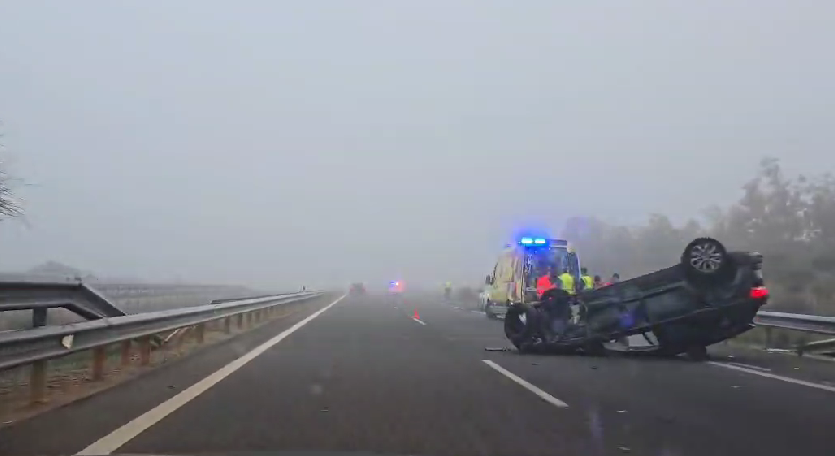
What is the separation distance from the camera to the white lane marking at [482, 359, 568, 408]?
9820mm

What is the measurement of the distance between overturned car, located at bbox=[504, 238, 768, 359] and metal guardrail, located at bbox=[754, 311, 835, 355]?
1.29 m

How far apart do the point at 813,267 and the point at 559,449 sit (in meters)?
13.4

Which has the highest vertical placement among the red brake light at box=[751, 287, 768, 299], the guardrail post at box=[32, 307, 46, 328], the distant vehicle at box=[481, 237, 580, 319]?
the distant vehicle at box=[481, 237, 580, 319]

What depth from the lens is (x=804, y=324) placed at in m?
15.6

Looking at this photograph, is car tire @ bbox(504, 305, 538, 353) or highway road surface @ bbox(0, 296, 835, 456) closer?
highway road surface @ bbox(0, 296, 835, 456)

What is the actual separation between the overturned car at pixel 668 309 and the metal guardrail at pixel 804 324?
50.9 inches

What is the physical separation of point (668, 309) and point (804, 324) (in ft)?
8.81

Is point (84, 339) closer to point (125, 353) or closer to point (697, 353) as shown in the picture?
point (125, 353)

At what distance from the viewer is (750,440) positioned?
776 cm

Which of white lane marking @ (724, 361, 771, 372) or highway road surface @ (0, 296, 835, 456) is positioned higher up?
white lane marking @ (724, 361, 771, 372)

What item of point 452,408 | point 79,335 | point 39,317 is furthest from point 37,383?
point 452,408

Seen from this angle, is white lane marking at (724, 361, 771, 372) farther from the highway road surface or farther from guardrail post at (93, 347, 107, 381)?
guardrail post at (93, 347, 107, 381)

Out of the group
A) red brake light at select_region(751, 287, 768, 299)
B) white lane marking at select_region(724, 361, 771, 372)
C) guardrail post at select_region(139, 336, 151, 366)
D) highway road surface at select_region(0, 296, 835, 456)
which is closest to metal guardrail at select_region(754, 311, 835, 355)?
highway road surface at select_region(0, 296, 835, 456)

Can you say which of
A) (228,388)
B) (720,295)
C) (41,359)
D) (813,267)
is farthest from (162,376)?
(813,267)
